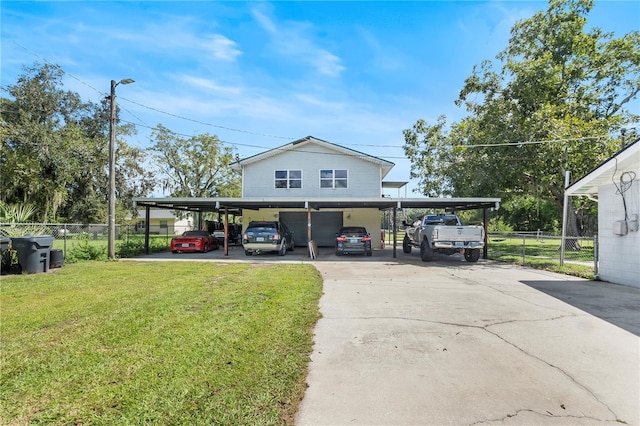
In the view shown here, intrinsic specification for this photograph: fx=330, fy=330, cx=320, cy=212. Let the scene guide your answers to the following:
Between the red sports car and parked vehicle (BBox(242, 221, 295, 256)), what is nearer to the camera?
parked vehicle (BBox(242, 221, 295, 256))

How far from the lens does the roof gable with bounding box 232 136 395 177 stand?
64.1 ft

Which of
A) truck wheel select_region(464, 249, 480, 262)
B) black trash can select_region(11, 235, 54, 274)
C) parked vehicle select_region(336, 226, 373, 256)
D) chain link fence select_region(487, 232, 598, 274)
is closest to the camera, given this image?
black trash can select_region(11, 235, 54, 274)

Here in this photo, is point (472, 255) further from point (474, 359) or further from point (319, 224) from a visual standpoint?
point (474, 359)

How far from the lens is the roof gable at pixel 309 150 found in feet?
64.1

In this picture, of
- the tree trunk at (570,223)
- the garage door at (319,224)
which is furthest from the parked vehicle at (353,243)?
the tree trunk at (570,223)

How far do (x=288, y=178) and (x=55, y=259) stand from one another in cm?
1216

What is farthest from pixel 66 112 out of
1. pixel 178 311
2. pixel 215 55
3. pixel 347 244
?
pixel 178 311

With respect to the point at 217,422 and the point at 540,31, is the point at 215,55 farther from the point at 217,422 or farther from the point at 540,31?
the point at 540,31

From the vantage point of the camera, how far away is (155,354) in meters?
3.61

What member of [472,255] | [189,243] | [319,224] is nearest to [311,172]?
[319,224]

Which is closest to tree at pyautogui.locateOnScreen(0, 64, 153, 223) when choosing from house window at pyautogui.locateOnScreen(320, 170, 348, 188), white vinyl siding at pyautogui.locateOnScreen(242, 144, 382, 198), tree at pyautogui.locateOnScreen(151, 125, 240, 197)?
tree at pyautogui.locateOnScreen(151, 125, 240, 197)

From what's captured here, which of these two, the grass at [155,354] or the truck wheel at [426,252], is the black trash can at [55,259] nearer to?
the grass at [155,354]

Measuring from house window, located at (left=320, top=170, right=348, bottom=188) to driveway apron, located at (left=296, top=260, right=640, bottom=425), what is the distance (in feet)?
43.0

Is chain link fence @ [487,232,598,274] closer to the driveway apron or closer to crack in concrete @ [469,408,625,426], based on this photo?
the driveway apron
